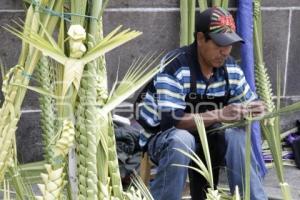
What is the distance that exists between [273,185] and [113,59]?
46.8 inches

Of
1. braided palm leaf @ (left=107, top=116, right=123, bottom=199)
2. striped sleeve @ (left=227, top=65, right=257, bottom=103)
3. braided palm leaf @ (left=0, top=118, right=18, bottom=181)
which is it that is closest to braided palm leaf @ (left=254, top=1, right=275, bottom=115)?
striped sleeve @ (left=227, top=65, right=257, bottom=103)

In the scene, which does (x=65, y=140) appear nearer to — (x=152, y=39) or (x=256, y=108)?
(x=256, y=108)

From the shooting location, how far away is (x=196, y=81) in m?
2.78

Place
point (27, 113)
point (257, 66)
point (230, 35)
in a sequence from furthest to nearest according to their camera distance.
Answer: point (257, 66) → point (27, 113) → point (230, 35)

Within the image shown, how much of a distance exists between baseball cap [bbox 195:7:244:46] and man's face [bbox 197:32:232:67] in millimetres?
26

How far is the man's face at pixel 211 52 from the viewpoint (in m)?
2.73

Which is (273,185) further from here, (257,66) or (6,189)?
(6,189)

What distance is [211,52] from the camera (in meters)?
2.75

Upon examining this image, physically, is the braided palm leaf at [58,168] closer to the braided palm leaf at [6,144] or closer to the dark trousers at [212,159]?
the braided palm leaf at [6,144]

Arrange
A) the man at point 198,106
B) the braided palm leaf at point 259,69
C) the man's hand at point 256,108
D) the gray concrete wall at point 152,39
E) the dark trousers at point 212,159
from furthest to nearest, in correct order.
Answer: the braided palm leaf at point 259,69
the gray concrete wall at point 152,39
the dark trousers at point 212,159
the man at point 198,106
the man's hand at point 256,108

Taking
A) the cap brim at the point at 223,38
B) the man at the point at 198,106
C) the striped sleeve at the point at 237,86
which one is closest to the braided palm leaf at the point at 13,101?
the man at the point at 198,106

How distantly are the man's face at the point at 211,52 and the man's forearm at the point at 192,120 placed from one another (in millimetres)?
222

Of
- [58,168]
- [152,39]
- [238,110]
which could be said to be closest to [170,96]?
[238,110]

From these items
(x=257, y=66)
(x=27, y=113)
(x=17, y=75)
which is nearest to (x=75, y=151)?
(x=17, y=75)
